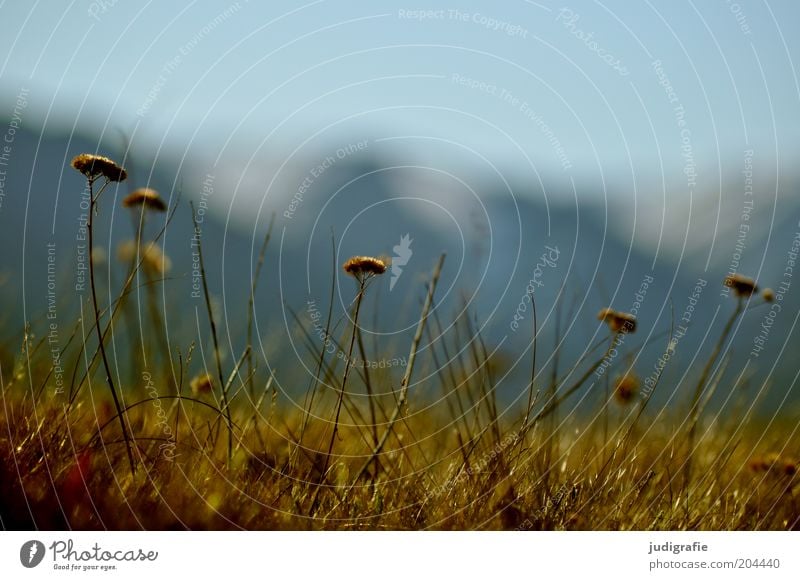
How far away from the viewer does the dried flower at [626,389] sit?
2.94 metres

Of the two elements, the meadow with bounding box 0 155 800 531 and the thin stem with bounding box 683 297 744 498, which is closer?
the meadow with bounding box 0 155 800 531

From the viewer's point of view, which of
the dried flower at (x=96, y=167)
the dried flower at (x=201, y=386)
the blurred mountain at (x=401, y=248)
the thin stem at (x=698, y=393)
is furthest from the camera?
the blurred mountain at (x=401, y=248)

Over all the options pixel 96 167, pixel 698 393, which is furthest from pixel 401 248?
pixel 698 393

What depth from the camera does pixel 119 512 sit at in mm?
2131

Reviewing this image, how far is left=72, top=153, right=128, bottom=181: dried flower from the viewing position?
6.93 feet

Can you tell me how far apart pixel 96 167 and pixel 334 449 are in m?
1.39

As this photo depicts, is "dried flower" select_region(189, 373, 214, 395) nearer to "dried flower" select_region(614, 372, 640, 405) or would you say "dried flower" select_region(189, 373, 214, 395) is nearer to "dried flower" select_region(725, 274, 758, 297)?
"dried flower" select_region(614, 372, 640, 405)

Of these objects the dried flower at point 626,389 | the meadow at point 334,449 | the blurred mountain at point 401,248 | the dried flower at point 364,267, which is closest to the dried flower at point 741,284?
the meadow at point 334,449
